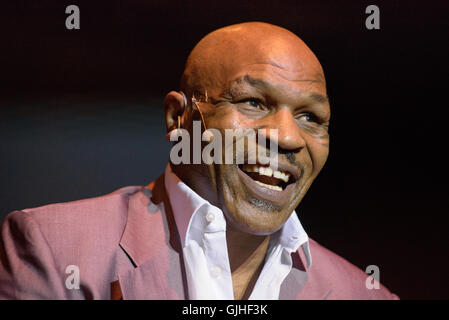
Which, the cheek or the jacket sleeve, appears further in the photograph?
the cheek

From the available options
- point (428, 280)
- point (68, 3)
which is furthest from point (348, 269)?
point (68, 3)

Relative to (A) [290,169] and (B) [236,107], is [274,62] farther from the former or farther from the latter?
(A) [290,169]

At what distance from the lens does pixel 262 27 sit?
61.7 inches

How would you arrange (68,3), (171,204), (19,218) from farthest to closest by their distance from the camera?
(68,3)
(171,204)
(19,218)

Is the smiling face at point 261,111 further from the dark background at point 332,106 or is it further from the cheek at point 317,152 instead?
the dark background at point 332,106

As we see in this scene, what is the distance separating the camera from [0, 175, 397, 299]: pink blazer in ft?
4.55

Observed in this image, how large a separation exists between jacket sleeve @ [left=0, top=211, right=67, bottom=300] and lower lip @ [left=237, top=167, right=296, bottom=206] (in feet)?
1.79

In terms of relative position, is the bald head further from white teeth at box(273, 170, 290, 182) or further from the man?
white teeth at box(273, 170, 290, 182)

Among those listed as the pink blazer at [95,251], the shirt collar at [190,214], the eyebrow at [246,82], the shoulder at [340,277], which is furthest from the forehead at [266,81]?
the shoulder at [340,277]

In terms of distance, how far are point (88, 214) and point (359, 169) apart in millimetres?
1076

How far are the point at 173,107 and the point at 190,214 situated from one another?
348 mm

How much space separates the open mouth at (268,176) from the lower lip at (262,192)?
0.06 ft

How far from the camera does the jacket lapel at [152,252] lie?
4.67 feet

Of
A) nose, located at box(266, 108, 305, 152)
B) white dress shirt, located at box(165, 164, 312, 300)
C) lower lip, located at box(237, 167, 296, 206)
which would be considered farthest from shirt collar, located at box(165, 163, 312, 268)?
nose, located at box(266, 108, 305, 152)
